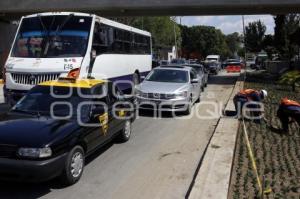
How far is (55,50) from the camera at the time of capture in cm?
1298

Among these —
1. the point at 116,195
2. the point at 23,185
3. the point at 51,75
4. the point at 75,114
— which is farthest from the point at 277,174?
the point at 51,75

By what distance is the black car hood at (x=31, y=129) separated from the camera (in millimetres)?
6258

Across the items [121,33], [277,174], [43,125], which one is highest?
[121,33]

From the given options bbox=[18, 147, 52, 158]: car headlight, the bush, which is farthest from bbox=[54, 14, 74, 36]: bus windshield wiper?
the bush

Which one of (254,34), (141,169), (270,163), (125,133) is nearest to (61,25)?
(125,133)

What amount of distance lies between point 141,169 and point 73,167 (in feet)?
4.89

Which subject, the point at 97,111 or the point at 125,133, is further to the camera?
the point at 125,133

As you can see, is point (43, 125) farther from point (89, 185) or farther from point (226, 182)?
point (226, 182)

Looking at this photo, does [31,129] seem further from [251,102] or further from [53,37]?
[251,102]

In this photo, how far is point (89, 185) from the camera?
22.7ft

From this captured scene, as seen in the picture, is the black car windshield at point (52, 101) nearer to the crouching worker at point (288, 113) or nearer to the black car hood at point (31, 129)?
the black car hood at point (31, 129)

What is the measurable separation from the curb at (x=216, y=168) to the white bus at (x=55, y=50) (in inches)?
179

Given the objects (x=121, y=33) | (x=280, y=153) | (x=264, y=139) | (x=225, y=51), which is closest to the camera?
(x=280, y=153)

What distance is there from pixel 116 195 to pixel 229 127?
5.74 m
